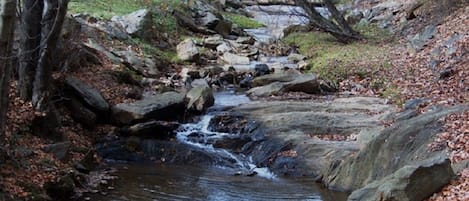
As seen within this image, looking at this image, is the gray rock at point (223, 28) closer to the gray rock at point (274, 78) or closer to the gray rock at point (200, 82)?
the gray rock at point (200, 82)

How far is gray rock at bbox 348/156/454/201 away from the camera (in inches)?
303

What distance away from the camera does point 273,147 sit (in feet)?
41.3

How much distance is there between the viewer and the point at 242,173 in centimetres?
1180

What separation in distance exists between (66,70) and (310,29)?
14903 millimetres

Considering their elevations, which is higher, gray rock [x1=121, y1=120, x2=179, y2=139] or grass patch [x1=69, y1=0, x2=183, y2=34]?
grass patch [x1=69, y1=0, x2=183, y2=34]

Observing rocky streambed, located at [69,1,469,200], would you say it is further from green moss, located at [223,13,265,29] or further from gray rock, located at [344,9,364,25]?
green moss, located at [223,13,265,29]

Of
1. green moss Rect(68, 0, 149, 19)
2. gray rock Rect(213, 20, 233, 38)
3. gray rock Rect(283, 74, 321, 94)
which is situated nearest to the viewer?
gray rock Rect(283, 74, 321, 94)

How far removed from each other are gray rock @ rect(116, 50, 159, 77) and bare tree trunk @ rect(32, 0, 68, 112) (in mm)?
6925

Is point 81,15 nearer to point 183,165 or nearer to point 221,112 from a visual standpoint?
point 221,112

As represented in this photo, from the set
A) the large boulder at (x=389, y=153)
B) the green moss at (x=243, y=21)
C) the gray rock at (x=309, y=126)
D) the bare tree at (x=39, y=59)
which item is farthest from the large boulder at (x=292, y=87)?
the green moss at (x=243, y=21)

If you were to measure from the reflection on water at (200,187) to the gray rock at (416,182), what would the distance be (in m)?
2.13

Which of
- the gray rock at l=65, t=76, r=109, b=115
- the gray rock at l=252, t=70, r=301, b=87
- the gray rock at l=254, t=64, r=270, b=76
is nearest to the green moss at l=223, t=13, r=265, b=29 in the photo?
the gray rock at l=254, t=64, r=270, b=76

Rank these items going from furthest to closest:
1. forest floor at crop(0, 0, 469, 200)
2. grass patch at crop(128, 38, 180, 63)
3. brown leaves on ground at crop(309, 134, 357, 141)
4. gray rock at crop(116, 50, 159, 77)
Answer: grass patch at crop(128, 38, 180, 63) < gray rock at crop(116, 50, 159, 77) < brown leaves on ground at crop(309, 134, 357, 141) < forest floor at crop(0, 0, 469, 200)

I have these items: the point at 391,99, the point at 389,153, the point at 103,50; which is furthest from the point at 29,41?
the point at 391,99
